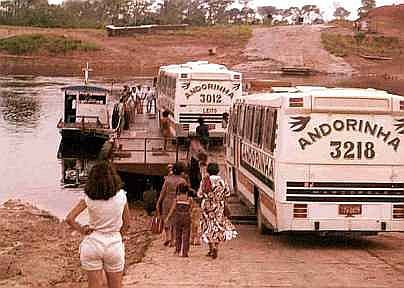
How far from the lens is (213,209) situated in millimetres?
12625

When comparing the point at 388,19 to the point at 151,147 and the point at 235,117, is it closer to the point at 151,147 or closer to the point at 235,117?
the point at 151,147

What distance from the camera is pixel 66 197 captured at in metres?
25.2

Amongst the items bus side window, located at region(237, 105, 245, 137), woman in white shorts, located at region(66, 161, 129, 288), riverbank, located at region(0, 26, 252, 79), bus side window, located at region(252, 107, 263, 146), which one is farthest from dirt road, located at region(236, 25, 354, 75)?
woman in white shorts, located at region(66, 161, 129, 288)

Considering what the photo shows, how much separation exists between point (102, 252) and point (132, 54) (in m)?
87.0

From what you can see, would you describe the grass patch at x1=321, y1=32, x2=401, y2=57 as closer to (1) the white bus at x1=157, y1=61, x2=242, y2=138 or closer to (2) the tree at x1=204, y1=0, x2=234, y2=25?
(1) the white bus at x1=157, y1=61, x2=242, y2=138

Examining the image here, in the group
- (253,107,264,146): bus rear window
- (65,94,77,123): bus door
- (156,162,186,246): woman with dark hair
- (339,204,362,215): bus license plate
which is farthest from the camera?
(65,94,77,123): bus door

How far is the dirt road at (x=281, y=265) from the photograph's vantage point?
11320 millimetres

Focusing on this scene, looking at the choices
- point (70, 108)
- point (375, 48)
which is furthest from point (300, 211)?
point (375, 48)

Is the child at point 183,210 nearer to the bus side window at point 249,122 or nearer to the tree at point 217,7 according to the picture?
the bus side window at point 249,122

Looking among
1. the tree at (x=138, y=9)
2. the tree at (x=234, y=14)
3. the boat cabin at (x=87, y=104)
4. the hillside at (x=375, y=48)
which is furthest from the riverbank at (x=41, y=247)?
the tree at (x=234, y=14)

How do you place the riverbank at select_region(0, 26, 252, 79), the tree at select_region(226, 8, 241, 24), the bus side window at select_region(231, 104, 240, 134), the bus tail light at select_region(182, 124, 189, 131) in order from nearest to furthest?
the bus side window at select_region(231, 104, 240, 134) < the bus tail light at select_region(182, 124, 189, 131) < the riverbank at select_region(0, 26, 252, 79) < the tree at select_region(226, 8, 241, 24)

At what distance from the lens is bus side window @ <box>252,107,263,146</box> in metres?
16.3

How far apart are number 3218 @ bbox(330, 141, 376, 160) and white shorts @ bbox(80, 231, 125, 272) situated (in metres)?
6.68

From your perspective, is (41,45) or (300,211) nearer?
(300,211)
